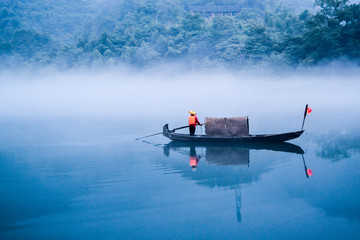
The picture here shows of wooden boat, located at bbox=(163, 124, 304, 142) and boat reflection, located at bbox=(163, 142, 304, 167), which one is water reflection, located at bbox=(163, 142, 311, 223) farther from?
wooden boat, located at bbox=(163, 124, 304, 142)

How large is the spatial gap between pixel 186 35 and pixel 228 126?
1740 inches

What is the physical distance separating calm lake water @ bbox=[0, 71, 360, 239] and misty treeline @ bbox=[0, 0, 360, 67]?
25485 mm

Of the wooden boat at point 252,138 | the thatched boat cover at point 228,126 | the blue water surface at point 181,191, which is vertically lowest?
the blue water surface at point 181,191

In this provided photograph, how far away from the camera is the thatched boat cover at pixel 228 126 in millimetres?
13766

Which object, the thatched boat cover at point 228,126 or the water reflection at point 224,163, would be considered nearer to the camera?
the water reflection at point 224,163

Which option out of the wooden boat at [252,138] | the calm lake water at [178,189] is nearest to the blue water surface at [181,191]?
the calm lake water at [178,189]

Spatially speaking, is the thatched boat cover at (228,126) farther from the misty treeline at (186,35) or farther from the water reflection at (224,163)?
the misty treeline at (186,35)

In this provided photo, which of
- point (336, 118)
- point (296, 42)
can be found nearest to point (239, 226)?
point (336, 118)

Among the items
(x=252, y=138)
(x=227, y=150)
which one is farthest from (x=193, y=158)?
(x=252, y=138)

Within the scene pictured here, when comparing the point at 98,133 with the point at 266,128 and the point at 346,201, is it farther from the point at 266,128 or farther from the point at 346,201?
the point at 346,201

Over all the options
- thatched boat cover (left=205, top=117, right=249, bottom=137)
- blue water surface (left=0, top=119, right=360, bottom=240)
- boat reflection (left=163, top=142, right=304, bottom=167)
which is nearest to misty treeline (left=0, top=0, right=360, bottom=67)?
blue water surface (left=0, top=119, right=360, bottom=240)

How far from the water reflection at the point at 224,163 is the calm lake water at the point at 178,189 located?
A: 35 mm

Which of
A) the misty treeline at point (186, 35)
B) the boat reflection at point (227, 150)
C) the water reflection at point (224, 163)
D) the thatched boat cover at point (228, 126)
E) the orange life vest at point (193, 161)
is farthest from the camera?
the misty treeline at point (186, 35)

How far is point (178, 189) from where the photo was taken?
9.03 metres
